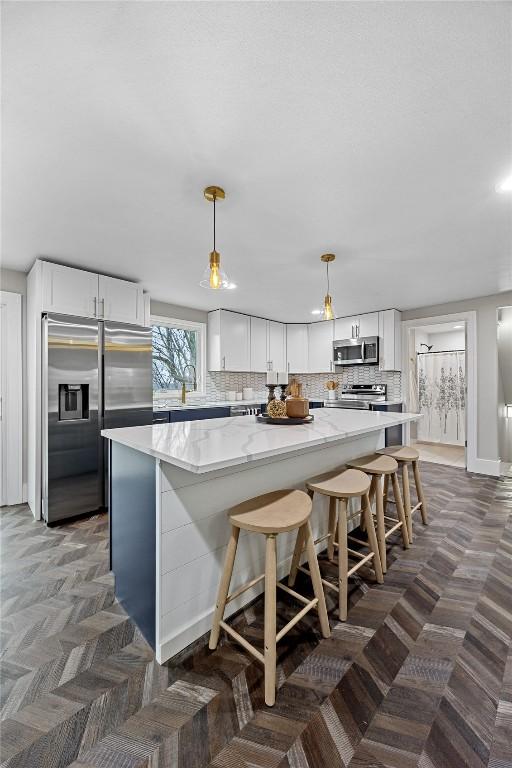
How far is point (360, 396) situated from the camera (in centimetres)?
555

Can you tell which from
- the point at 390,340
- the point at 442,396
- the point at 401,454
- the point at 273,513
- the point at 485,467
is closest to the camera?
the point at 273,513

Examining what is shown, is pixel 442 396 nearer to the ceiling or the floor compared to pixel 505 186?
nearer to the floor

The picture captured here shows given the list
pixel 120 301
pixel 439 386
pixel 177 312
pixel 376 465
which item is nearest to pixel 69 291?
pixel 120 301

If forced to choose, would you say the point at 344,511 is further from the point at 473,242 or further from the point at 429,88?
the point at 473,242

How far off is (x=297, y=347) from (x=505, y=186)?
427 cm

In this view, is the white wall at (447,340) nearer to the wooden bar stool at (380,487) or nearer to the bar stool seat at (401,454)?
the bar stool seat at (401,454)

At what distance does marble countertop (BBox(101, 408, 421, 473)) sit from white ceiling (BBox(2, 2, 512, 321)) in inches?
55.7

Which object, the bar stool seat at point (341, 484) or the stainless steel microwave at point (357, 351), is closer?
the bar stool seat at point (341, 484)

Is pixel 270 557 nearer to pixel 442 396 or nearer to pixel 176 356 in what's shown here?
pixel 176 356

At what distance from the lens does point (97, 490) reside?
3.15 m

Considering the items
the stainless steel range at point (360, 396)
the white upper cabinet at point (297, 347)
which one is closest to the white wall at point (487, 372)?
the stainless steel range at point (360, 396)

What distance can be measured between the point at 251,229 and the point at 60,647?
268 cm

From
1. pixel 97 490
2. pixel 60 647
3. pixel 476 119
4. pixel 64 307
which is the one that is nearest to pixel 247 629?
pixel 60 647

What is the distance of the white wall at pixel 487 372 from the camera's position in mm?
4324
